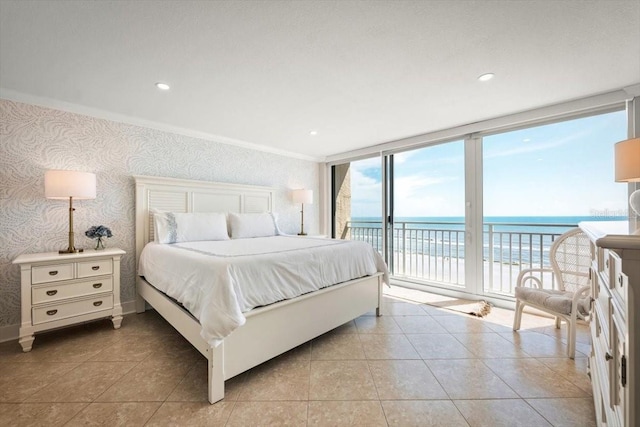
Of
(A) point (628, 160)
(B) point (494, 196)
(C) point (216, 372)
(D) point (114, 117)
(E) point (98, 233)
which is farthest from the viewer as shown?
(B) point (494, 196)

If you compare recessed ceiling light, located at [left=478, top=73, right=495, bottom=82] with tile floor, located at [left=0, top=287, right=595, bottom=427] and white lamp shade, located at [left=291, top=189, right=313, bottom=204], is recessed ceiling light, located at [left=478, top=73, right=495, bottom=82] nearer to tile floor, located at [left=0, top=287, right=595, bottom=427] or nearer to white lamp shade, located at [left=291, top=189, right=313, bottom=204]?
tile floor, located at [left=0, top=287, right=595, bottom=427]

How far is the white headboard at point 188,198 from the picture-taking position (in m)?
3.00

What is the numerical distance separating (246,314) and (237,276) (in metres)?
0.26

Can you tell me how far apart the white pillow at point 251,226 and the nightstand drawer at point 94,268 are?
132 cm

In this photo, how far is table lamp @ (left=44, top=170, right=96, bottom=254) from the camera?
2285 millimetres

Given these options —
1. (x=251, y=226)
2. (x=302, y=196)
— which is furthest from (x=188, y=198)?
(x=302, y=196)

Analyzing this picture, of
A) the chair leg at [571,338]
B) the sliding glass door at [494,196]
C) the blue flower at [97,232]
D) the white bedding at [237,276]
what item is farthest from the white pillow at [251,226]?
the chair leg at [571,338]

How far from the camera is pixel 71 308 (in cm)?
228

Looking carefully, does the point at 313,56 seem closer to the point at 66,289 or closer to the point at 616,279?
the point at 616,279

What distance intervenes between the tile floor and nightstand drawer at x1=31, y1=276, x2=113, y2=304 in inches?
16.5

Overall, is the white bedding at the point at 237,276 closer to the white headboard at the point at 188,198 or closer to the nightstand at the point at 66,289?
the nightstand at the point at 66,289

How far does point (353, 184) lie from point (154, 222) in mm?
3749

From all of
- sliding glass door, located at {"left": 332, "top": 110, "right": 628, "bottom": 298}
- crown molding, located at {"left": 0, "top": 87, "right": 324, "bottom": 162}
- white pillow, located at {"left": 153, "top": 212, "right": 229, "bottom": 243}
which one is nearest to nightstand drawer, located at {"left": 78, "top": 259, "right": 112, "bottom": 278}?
Answer: white pillow, located at {"left": 153, "top": 212, "right": 229, "bottom": 243}

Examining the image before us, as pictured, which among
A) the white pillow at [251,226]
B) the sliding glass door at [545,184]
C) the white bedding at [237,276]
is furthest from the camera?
the white pillow at [251,226]
